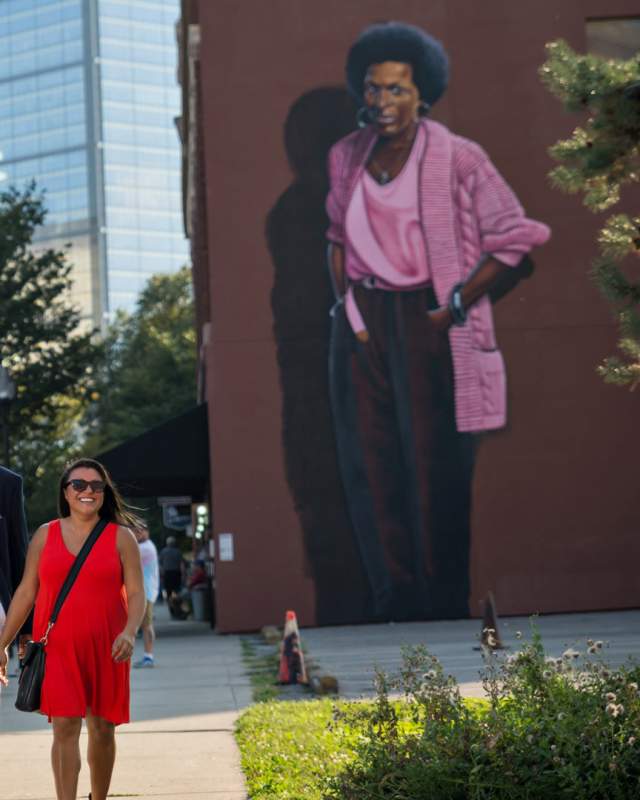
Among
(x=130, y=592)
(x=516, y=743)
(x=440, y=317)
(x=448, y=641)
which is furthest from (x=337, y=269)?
(x=516, y=743)

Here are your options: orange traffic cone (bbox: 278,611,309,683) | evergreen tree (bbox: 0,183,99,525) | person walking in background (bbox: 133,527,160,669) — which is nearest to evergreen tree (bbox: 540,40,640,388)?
orange traffic cone (bbox: 278,611,309,683)

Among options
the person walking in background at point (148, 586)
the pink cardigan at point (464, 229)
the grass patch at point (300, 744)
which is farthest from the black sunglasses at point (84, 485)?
the pink cardigan at point (464, 229)

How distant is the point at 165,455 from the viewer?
27469 mm

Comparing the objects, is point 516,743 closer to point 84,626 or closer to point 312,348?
point 84,626

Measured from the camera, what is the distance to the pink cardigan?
88.6 ft

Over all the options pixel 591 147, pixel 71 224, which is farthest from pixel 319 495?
pixel 71 224

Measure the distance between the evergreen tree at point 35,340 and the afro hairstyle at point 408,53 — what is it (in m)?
18.9

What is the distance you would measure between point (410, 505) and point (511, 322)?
371 centimetres

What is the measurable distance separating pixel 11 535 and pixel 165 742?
12.2ft

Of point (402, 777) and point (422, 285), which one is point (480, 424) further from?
point (402, 777)

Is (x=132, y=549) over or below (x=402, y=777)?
over

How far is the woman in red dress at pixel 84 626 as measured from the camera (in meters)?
7.50

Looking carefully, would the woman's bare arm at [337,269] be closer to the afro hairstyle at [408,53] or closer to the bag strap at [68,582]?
the afro hairstyle at [408,53]

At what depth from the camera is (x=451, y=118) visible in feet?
90.9
